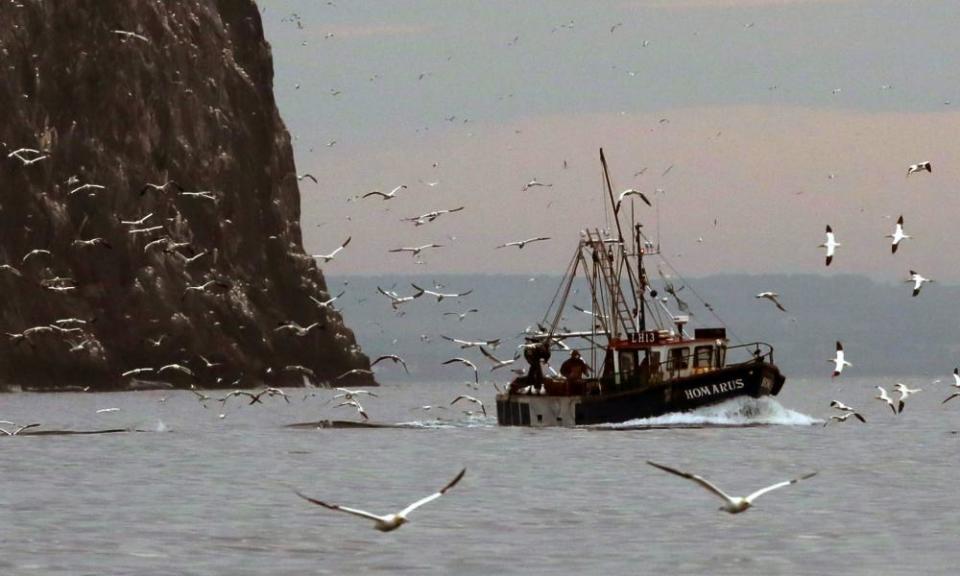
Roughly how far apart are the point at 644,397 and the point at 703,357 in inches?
139

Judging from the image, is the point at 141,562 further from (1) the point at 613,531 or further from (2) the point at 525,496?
(2) the point at 525,496

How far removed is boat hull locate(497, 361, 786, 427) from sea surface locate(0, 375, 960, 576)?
0.86 meters

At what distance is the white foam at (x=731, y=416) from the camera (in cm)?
8556

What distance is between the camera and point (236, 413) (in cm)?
14675

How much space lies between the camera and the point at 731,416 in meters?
88.8

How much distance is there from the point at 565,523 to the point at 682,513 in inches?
138

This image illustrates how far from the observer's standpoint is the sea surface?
36.8 meters

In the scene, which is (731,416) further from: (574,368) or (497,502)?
(497,502)

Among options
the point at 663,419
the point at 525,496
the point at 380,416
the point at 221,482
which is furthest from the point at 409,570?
the point at 380,416

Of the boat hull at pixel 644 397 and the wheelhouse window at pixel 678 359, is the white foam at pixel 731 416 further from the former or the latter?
the wheelhouse window at pixel 678 359

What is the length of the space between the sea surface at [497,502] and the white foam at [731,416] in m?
0.15

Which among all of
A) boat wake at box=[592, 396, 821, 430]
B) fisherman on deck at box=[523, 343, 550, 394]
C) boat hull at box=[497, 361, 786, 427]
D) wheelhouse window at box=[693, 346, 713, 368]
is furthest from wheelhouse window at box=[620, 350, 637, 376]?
fisherman on deck at box=[523, 343, 550, 394]

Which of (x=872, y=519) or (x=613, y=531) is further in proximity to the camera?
(x=872, y=519)

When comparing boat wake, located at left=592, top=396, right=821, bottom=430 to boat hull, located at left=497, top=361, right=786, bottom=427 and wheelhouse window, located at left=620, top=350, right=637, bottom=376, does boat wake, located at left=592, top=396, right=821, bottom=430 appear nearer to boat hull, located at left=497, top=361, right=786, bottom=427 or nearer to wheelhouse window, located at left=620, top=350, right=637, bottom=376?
boat hull, located at left=497, top=361, right=786, bottom=427
